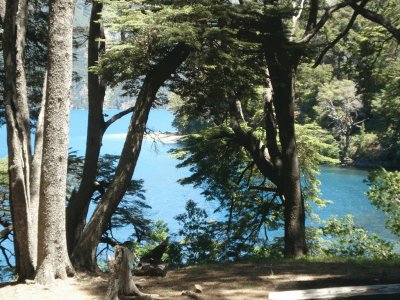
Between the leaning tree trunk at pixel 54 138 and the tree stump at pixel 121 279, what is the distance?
122 cm

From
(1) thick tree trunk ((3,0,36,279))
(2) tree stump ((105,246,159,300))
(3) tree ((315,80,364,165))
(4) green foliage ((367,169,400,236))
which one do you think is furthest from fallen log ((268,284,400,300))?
(3) tree ((315,80,364,165))

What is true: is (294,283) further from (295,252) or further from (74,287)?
(295,252)

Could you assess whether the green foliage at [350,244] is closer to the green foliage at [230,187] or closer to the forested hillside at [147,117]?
the forested hillside at [147,117]

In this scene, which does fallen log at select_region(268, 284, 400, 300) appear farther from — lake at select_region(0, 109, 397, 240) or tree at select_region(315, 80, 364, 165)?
tree at select_region(315, 80, 364, 165)

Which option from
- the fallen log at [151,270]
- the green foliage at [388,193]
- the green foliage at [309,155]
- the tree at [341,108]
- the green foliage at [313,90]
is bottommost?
the fallen log at [151,270]

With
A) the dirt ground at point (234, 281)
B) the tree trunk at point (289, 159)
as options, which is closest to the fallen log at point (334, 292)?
the dirt ground at point (234, 281)

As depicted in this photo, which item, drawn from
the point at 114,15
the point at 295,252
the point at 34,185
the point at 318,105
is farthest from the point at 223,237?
the point at 318,105

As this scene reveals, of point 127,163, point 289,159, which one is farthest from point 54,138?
point 289,159

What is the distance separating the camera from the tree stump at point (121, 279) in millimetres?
5055

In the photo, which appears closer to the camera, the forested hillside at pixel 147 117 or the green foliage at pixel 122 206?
the forested hillside at pixel 147 117

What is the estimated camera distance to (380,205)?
1192 cm

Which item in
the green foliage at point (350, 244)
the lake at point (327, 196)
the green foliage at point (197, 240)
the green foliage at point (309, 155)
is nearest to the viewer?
the green foliage at point (350, 244)

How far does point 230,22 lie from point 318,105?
39186mm

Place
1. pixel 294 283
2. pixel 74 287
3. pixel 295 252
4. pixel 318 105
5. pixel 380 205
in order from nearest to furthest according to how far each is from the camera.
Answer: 1. pixel 294 283
2. pixel 74 287
3. pixel 295 252
4. pixel 380 205
5. pixel 318 105
